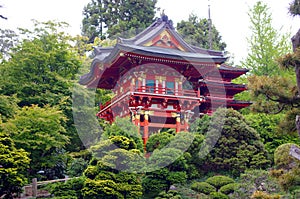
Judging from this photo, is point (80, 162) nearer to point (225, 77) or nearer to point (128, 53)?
point (128, 53)

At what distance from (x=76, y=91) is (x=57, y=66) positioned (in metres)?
2.11

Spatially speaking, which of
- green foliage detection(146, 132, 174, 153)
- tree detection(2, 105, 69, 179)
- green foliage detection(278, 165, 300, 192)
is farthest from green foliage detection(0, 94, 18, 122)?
green foliage detection(278, 165, 300, 192)

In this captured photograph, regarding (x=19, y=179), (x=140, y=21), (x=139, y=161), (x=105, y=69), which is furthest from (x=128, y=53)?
(x=140, y=21)

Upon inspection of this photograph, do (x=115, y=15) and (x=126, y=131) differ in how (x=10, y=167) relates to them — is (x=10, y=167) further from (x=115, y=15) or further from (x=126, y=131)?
(x=115, y=15)

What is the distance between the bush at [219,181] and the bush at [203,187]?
179 millimetres

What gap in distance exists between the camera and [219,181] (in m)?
13.2

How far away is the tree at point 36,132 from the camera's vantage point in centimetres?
1448

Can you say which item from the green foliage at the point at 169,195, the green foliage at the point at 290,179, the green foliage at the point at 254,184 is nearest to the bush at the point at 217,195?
the green foliage at the point at 254,184

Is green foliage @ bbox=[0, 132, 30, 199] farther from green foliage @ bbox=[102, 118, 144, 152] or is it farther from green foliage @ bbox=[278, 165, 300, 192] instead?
green foliage @ bbox=[278, 165, 300, 192]

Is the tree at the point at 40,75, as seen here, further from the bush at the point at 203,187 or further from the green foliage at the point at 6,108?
the bush at the point at 203,187

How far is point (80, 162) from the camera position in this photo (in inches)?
608

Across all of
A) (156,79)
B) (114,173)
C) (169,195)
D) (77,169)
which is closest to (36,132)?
(77,169)

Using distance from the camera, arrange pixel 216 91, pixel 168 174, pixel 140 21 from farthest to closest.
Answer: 1. pixel 140 21
2. pixel 216 91
3. pixel 168 174

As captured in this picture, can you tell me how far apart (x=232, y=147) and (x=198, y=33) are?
21.5 m
